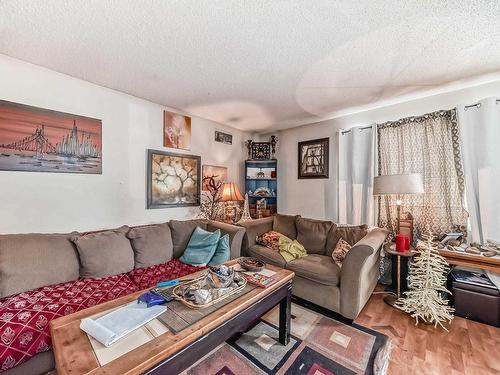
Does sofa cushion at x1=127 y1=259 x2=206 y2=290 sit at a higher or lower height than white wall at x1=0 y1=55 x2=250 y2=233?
lower

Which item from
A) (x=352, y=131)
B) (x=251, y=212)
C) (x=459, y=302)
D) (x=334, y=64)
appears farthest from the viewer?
(x=251, y=212)

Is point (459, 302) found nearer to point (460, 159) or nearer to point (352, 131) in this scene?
point (460, 159)

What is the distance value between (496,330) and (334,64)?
2.77 m

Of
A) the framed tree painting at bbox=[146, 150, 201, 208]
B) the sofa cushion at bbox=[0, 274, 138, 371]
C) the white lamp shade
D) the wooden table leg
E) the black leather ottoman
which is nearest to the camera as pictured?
the sofa cushion at bbox=[0, 274, 138, 371]

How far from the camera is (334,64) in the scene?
191 centimetres

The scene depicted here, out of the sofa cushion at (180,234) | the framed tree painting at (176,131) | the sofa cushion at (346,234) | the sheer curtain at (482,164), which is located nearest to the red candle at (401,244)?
the sofa cushion at (346,234)

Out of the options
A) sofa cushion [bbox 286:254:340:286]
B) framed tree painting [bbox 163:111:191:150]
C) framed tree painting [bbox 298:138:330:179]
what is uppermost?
framed tree painting [bbox 163:111:191:150]

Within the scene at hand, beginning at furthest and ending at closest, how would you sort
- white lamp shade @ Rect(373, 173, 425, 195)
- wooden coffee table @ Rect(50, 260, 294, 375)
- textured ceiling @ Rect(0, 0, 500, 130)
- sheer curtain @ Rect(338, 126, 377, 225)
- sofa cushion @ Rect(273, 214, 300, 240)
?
1. sofa cushion @ Rect(273, 214, 300, 240)
2. sheer curtain @ Rect(338, 126, 377, 225)
3. white lamp shade @ Rect(373, 173, 425, 195)
4. textured ceiling @ Rect(0, 0, 500, 130)
5. wooden coffee table @ Rect(50, 260, 294, 375)

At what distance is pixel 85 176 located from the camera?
2271 mm

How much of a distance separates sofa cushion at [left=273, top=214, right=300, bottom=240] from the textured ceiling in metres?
1.73

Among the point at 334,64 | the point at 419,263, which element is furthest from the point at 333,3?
the point at 419,263

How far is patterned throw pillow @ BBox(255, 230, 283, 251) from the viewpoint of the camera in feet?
9.22

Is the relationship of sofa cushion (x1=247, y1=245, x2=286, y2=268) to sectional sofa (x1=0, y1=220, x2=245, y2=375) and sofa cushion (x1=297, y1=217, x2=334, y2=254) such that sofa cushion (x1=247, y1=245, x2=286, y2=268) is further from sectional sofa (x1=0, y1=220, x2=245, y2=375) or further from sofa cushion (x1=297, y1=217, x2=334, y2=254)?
sectional sofa (x1=0, y1=220, x2=245, y2=375)

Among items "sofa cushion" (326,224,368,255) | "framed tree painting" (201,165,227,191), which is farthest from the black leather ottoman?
"framed tree painting" (201,165,227,191)
